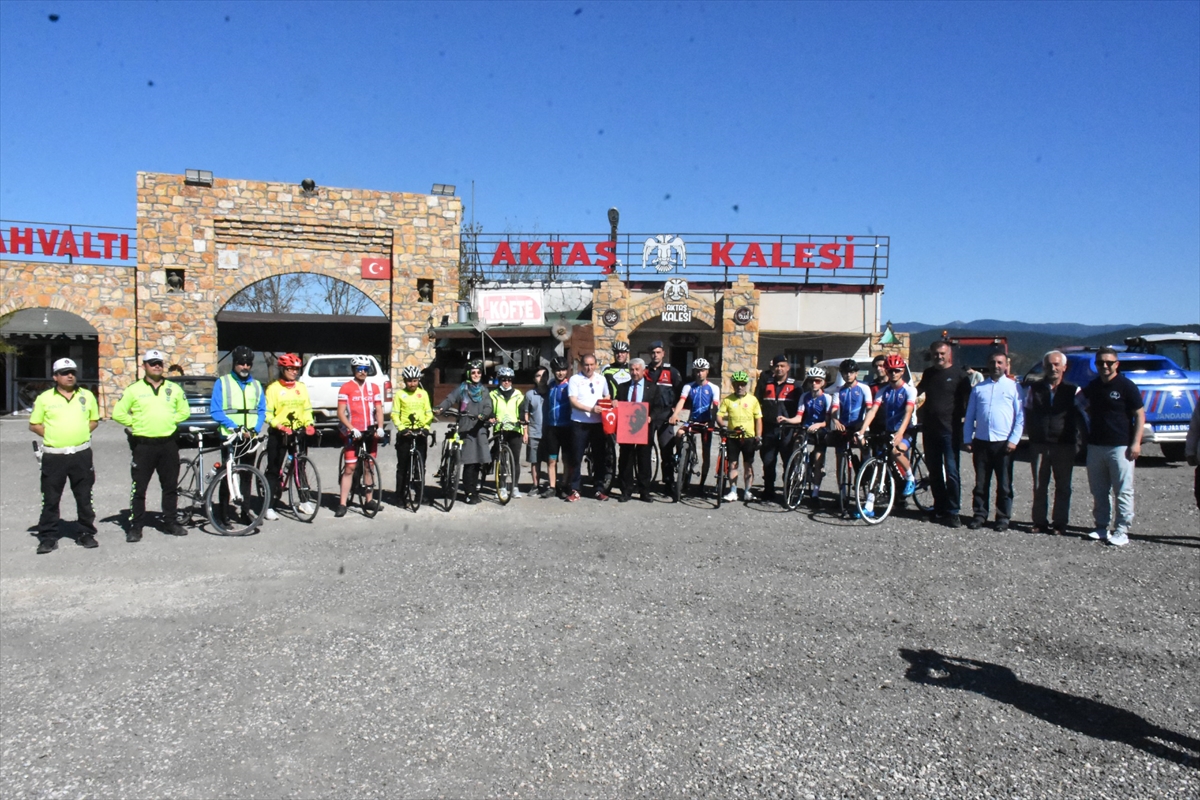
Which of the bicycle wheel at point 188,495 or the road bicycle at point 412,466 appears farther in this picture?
the road bicycle at point 412,466

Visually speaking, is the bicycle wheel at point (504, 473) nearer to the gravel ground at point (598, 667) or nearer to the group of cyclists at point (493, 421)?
the group of cyclists at point (493, 421)

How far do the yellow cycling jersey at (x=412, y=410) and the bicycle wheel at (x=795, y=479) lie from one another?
418cm

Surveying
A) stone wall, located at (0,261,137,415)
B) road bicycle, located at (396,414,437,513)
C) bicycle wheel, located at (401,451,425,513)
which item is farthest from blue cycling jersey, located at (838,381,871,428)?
stone wall, located at (0,261,137,415)

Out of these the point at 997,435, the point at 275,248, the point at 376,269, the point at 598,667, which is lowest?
the point at 598,667

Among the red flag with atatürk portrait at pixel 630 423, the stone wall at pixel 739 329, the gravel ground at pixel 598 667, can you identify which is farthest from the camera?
the stone wall at pixel 739 329

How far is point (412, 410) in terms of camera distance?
9.82 metres

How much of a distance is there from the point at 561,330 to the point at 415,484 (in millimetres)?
15725

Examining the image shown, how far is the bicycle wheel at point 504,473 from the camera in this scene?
33.8 ft

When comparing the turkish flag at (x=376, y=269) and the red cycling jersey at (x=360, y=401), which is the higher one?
the turkish flag at (x=376, y=269)

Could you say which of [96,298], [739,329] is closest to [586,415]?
[739,329]

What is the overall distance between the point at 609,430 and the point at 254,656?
576 cm

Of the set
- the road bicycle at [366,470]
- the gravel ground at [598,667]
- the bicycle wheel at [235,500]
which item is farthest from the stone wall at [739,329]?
the bicycle wheel at [235,500]

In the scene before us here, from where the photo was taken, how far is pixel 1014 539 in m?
8.49

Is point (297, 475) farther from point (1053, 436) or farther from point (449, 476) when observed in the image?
point (1053, 436)
